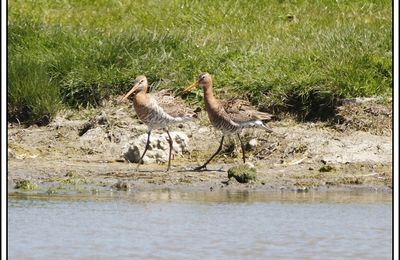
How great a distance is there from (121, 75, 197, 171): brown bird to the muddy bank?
1.12 ft

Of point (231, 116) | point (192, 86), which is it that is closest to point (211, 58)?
point (192, 86)

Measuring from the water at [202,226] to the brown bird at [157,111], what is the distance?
137 cm

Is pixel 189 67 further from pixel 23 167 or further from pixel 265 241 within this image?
pixel 265 241

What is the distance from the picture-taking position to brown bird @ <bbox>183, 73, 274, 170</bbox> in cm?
1156

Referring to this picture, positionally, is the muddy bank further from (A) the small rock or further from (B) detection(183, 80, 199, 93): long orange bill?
(B) detection(183, 80, 199, 93): long orange bill

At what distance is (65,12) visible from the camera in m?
15.3

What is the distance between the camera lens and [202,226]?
917 centimetres

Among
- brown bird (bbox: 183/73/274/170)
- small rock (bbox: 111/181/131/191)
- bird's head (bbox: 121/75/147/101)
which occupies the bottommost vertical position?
small rock (bbox: 111/181/131/191)

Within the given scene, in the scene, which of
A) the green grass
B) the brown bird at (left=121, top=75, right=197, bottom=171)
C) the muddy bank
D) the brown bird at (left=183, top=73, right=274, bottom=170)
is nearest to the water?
the muddy bank

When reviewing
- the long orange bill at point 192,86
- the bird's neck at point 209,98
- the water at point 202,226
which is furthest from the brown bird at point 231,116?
the water at point 202,226

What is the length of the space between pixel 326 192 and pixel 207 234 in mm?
1843

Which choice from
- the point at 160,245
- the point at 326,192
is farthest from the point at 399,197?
the point at 160,245

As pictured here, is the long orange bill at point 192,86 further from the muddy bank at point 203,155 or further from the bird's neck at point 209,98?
the muddy bank at point 203,155

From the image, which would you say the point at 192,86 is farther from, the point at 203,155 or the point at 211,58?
the point at 211,58
